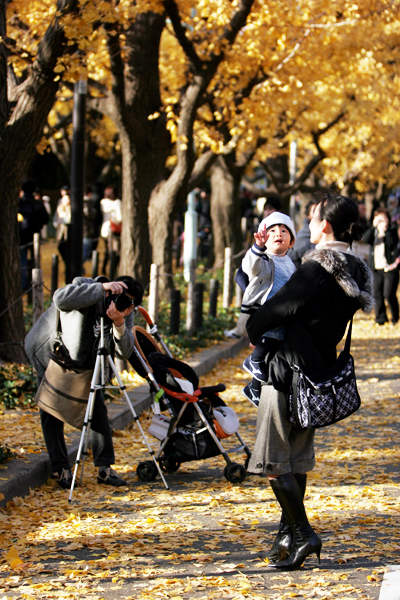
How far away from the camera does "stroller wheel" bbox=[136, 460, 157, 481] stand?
6152 mm

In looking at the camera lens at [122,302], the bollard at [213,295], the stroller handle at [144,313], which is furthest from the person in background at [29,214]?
the camera lens at [122,302]

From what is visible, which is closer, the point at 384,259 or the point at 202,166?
the point at 384,259

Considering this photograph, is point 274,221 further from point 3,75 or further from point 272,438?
point 3,75

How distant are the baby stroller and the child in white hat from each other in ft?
5.55

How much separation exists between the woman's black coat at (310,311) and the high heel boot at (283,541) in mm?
586

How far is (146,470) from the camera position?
6160 millimetres

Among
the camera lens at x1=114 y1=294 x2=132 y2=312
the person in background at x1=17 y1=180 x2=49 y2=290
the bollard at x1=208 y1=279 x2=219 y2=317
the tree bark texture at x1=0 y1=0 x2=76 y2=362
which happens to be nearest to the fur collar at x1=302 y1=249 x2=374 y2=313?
the camera lens at x1=114 y1=294 x2=132 y2=312

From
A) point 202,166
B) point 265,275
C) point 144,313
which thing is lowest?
point 144,313

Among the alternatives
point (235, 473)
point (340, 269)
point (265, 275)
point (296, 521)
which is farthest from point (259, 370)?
point (235, 473)

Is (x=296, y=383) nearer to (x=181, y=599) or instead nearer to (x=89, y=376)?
(x=181, y=599)

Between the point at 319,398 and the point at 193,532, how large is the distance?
4.63 feet

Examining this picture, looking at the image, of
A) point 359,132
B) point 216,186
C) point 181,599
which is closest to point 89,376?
point 181,599

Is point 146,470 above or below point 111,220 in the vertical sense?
below

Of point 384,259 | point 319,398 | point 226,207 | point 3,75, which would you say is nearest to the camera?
point 319,398
